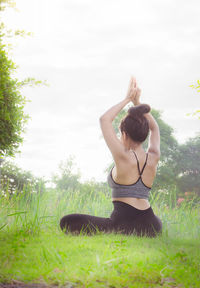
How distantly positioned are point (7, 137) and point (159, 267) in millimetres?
5159

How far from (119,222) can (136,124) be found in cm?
162

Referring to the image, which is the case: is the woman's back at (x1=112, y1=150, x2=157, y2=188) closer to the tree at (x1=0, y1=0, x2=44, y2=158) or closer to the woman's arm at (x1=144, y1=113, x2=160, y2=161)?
the woman's arm at (x1=144, y1=113, x2=160, y2=161)

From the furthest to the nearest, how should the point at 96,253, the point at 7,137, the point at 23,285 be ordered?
the point at 7,137, the point at 96,253, the point at 23,285

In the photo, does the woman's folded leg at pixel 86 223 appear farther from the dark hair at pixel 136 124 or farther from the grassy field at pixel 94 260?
the dark hair at pixel 136 124

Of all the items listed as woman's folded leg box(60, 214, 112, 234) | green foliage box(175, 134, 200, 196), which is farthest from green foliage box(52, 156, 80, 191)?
woman's folded leg box(60, 214, 112, 234)

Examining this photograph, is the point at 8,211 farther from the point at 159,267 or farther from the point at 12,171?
the point at 12,171

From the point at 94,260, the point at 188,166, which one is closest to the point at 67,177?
the point at 188,166

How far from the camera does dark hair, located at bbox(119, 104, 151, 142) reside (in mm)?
5695

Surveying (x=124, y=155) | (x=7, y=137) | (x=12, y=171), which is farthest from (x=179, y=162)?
(x=124, y=155)

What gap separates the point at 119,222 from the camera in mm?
5809

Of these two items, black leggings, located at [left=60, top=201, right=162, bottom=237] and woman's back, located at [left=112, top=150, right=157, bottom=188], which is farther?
black leggings, located at [left=60, top=201, right=162, bottom=237]

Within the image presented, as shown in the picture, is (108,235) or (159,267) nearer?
(159,267)

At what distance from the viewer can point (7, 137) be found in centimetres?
832

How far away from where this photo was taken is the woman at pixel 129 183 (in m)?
5.61
